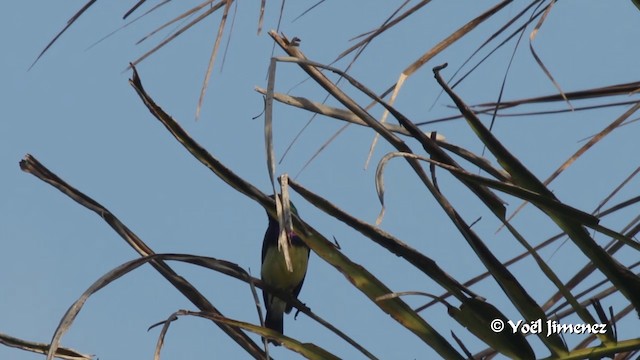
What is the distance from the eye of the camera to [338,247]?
79.6 inches

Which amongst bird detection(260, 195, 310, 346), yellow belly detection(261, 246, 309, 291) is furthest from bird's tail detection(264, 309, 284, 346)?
yellow belly detection(261, 246, 309, 291)

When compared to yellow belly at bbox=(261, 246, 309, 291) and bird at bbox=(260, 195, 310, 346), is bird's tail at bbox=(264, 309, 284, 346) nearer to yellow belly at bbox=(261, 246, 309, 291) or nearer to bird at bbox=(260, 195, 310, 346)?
bird at bbox=(260, 195, 310, 346)

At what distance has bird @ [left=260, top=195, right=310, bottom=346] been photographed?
573cm

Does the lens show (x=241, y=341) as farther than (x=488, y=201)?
Yes

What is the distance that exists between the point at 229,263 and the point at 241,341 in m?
0.17

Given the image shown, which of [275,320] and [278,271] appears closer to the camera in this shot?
[278,271]

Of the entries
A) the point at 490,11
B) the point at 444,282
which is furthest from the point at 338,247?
the point at 490,11

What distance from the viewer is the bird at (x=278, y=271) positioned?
18.8 ft

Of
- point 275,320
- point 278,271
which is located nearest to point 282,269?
point 278,271

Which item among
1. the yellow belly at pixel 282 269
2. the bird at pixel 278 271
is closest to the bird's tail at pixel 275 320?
the bird at pixel 278 271

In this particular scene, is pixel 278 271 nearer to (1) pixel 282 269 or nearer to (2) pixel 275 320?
(1) pixel 282 269

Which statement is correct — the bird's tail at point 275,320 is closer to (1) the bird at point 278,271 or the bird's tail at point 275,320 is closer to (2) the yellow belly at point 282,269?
(1) the bird at point 278,271

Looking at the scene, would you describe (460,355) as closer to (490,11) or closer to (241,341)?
(241,341)

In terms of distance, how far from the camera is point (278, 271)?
5.85 m
